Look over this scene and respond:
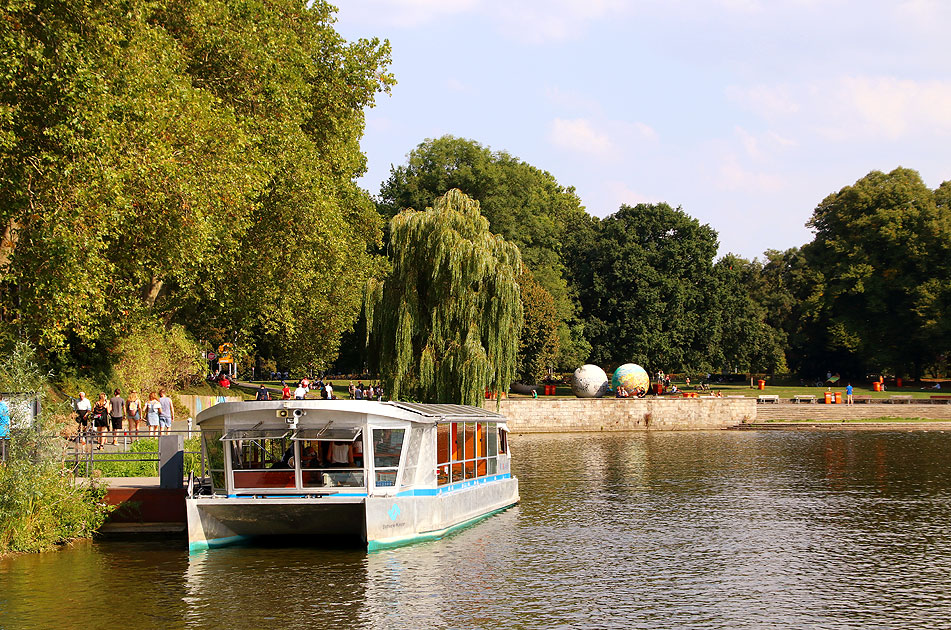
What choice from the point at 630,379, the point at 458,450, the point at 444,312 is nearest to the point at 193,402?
the point at 444,312

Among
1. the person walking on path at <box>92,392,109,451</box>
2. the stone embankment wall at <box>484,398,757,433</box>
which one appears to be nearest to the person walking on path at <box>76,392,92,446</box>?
the person walking on path at <box>92,392,109,451</box>

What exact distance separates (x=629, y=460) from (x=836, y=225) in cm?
5978

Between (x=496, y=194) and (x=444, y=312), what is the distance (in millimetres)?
46521

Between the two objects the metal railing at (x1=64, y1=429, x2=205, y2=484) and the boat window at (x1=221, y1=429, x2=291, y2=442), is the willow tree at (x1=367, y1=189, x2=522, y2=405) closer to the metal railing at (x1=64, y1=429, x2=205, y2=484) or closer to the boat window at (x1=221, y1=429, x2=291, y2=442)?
the metal railing at (x1=64, y1=429, x2=205, y2=484)

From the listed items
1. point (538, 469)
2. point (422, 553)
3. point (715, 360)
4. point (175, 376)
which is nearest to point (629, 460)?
point (538, 469)

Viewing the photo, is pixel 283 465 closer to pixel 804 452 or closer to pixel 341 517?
pixel 341 517

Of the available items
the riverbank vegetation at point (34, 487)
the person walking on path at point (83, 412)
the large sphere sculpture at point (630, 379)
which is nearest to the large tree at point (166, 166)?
the person walking on path at point (83, 412)

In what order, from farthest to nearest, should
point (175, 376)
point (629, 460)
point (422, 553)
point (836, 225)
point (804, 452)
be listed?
point (836, 225)
point (804, 452)
point (629, 460)
point (175, 376)
point (422, 553)

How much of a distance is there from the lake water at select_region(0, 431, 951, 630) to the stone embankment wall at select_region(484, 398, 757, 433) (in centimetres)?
3230

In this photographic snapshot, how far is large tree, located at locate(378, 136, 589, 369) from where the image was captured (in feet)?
270

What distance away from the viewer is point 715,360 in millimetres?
83188

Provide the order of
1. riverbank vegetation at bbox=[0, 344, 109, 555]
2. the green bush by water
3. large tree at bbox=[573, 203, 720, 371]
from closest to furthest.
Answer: riverbank vegetation at bbox=[0, 344, 109, 555] → the green bush by water → large tree at bbox=[573, 203, 720, 371]

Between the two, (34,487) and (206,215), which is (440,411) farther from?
(206,215)

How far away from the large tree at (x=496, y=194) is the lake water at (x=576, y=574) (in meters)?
51.0
